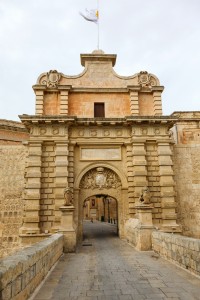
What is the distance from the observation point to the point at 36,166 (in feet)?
43.8

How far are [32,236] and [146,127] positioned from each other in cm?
866

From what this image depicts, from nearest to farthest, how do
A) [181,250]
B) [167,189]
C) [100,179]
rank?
[181,250] → [167,189] → [100,179]

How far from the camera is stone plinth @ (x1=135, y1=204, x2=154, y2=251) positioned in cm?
955

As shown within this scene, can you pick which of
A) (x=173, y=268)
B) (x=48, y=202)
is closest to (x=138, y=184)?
(x=48, y=202)

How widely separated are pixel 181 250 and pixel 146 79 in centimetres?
1162

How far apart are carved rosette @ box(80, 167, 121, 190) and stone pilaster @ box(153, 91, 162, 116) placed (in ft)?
15.1

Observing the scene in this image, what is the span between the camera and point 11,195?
14.0 meters

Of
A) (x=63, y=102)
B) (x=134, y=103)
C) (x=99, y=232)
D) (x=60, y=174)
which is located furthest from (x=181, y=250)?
(x=99, y=232)

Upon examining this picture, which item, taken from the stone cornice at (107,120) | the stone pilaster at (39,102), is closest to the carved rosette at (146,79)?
the stone cornice at (107,120)

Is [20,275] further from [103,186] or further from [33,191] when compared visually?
[103,186]

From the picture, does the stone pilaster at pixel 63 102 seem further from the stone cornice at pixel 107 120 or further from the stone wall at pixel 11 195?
the stone wall at pixel 11 195

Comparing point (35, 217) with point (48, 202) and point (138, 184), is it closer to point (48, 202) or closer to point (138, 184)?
point (48, 202)

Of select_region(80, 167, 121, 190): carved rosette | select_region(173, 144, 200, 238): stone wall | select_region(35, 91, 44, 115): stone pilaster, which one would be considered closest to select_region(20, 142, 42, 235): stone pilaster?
select_region(35, 91, 44, 115): stone pilaster

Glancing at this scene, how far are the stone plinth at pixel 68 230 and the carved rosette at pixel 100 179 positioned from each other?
11.5 feet
